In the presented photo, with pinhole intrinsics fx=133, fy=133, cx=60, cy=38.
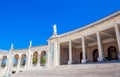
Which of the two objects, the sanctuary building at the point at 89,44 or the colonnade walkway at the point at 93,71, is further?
the sanctuary building at the point at 89,44

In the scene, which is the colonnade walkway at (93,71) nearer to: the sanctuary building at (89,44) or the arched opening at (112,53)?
the sanctuary building at (89,44)

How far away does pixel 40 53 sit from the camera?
95.7 ft

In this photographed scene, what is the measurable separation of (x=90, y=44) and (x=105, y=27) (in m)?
6.42

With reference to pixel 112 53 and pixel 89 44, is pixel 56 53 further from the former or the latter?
pixel 112 53

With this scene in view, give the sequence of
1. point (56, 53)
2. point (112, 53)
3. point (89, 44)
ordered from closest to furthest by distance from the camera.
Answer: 1. point (112, 53)
2. point (56, 53)
3. point (89, 44)

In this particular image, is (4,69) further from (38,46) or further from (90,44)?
(90,44)

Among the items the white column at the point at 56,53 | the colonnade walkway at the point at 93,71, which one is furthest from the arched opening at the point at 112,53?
the colonnade walkway at the point at 93,71

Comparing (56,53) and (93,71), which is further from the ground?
(56,53)

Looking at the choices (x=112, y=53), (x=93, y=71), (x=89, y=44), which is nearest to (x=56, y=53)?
(x=89, y=44)

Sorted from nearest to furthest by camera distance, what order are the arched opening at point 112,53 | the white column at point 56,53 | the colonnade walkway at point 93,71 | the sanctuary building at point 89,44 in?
the colonnade walkway at point 93,71 → the sanctuary building at point 89,44 → the arched opening at point 112,53 → the white column at point 56,53

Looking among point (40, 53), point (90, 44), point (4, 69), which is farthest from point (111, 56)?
point (4, 69)

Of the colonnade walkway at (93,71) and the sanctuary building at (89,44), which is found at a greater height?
the sanctuary building at (89,44)

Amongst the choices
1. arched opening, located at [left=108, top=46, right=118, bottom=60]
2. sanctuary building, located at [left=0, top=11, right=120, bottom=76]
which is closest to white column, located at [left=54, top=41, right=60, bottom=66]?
sanctuary building, located at [left=0, top=11, right=120, bottom=76]

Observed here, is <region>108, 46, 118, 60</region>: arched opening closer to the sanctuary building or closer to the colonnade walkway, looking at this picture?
the sanctuary building
